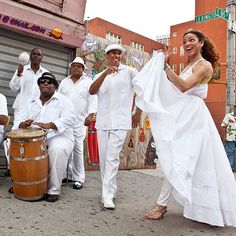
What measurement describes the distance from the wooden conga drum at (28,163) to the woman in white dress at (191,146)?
129 centimetres

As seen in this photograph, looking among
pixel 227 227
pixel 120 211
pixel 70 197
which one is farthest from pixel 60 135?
pixel 227 227

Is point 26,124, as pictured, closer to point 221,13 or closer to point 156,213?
point 156,213

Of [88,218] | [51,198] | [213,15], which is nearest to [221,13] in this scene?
[213,15]

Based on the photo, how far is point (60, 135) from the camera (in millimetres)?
4188

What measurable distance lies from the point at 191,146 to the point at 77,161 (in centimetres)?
224

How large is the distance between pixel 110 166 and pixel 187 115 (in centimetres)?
115

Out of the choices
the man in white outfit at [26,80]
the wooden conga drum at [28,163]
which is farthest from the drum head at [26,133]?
the man in white outfit at [26,80]

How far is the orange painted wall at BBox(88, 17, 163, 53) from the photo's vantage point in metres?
30.9

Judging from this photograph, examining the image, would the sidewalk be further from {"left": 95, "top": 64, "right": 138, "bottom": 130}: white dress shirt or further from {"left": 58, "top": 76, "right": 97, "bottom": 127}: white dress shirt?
{"left": 58, "top": 76, "right": 97, "bottom": 127}: white dress shirt

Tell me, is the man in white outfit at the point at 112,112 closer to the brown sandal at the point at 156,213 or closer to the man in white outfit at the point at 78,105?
the brown sandal at the point at 156,213

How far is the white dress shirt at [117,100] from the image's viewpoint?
12.9 feet

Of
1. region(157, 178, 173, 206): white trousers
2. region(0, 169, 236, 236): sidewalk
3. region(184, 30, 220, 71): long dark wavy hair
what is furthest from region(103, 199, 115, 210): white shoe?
region(184, 30, 220, 71): long dark wavy hair

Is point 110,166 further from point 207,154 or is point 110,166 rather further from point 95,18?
point 95,18

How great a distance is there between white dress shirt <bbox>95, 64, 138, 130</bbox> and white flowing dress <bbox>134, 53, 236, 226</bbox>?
49 centimetres
